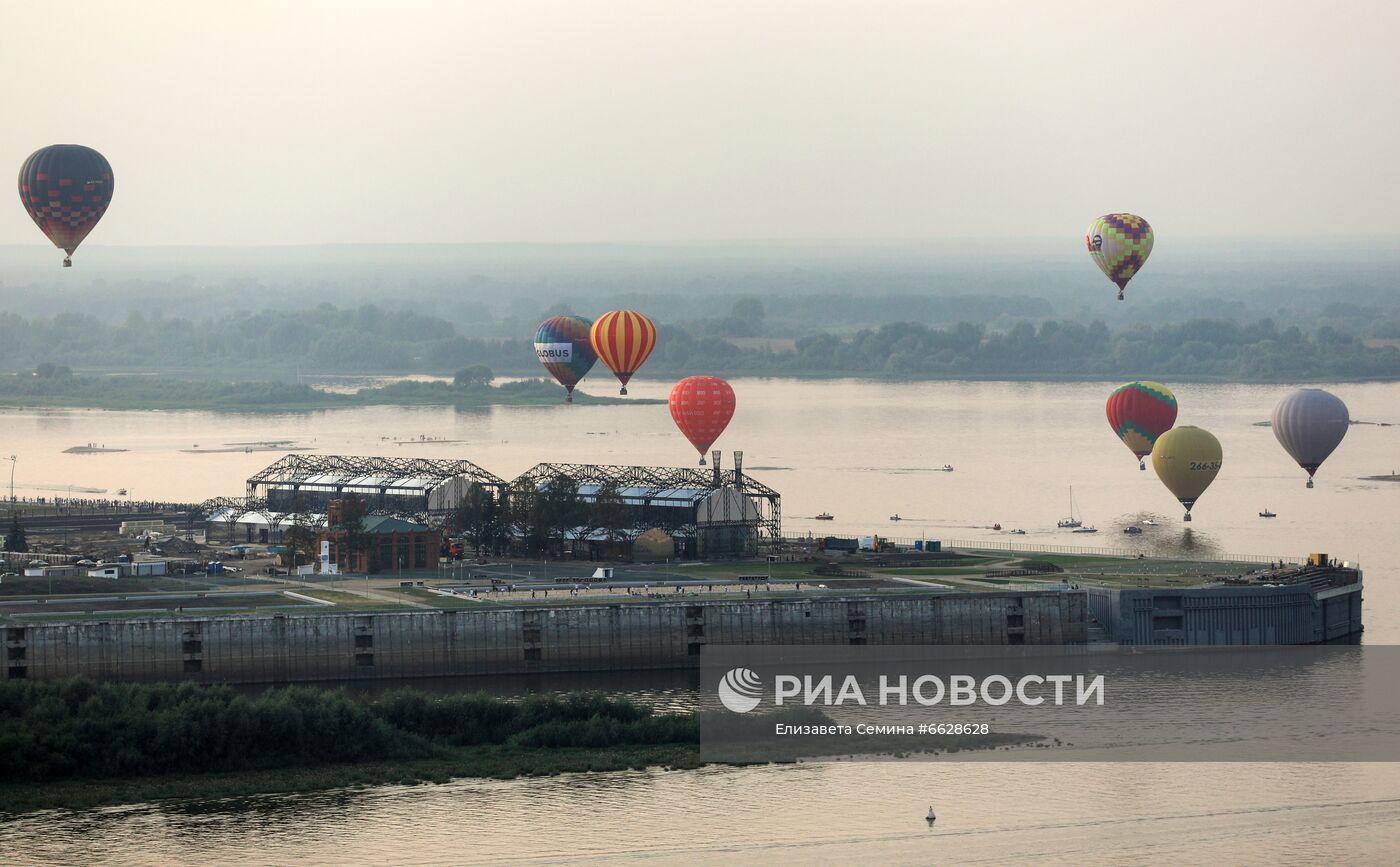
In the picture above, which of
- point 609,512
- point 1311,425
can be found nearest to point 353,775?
point 609,512

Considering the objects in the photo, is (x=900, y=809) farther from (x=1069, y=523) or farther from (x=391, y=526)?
(x=1069, y=523)

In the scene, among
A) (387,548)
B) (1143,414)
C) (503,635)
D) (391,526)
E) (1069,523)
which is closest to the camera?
(503,635)

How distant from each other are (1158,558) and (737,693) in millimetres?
25659

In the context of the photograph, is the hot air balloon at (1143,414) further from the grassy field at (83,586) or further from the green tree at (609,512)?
the grassy field at (83,586)

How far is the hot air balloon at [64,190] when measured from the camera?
9888 centimetres

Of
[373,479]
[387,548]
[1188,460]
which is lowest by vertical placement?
[387,548]

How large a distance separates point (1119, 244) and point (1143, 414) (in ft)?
36.6

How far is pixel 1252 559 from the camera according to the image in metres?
90.4

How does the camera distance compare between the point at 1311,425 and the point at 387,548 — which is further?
the point at 1311,425

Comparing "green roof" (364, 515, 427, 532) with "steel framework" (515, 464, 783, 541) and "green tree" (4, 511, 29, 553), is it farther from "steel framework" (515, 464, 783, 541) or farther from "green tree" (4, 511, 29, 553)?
"green tree" (4, 511, 29, 553)

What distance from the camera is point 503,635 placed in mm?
71438

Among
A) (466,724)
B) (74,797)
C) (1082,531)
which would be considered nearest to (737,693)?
(466,724)

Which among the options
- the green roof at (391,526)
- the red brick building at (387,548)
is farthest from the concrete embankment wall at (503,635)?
the green roof at (391,526)

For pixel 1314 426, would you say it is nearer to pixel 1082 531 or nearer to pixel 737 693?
pixel 1082 531
